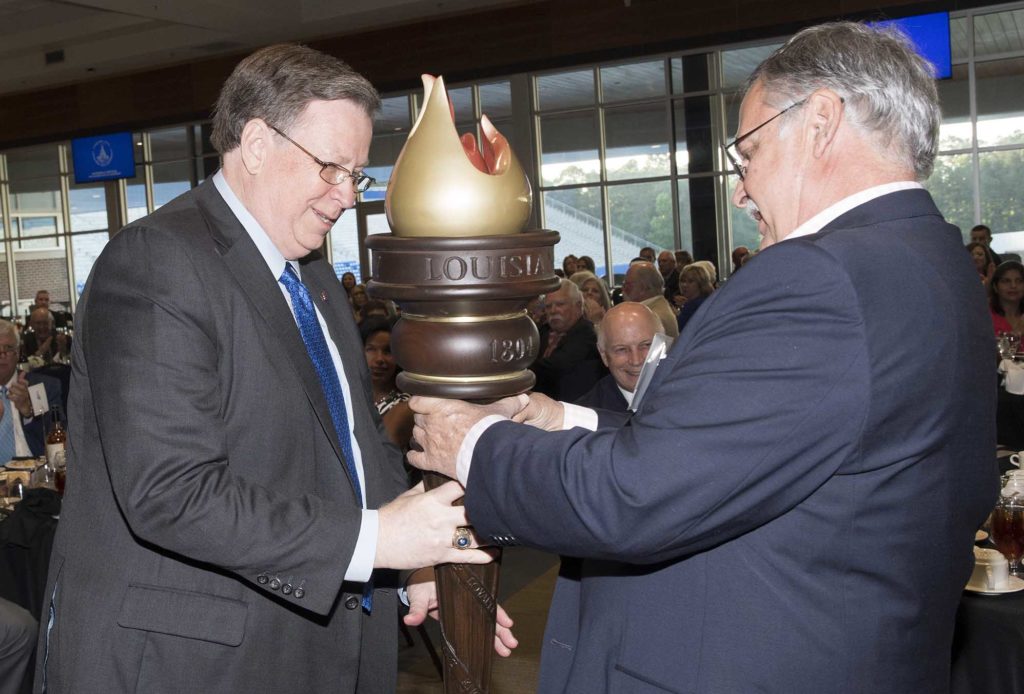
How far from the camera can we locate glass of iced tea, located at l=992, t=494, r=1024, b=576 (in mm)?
2490

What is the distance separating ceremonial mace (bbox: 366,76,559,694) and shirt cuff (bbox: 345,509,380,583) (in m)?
0.30

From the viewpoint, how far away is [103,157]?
62.1 ft

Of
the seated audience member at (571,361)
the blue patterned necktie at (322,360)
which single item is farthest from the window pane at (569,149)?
the blue patterned necktie at (322,360)

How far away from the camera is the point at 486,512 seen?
1.27m

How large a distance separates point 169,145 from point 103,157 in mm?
1211

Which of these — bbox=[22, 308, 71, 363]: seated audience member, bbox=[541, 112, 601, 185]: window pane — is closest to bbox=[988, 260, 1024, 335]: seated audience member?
bbox=[22, 308, 71, 363]: seated audience member

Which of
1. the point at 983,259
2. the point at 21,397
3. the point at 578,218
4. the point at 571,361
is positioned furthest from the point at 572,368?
the point at 578,218

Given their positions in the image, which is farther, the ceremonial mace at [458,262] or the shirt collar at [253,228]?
the shirt collar at [253,228]

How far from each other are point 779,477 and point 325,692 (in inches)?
34.2

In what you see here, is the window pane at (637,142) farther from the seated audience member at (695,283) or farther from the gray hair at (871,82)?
the gray hair at (871,82)

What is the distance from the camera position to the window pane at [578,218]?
15.7 m

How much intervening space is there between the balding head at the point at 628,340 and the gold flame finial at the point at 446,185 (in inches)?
132

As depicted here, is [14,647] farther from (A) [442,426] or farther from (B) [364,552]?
(A) [442,426]

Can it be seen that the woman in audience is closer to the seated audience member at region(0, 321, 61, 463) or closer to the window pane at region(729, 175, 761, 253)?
the window pane at region(729, 175, 761, 253)
